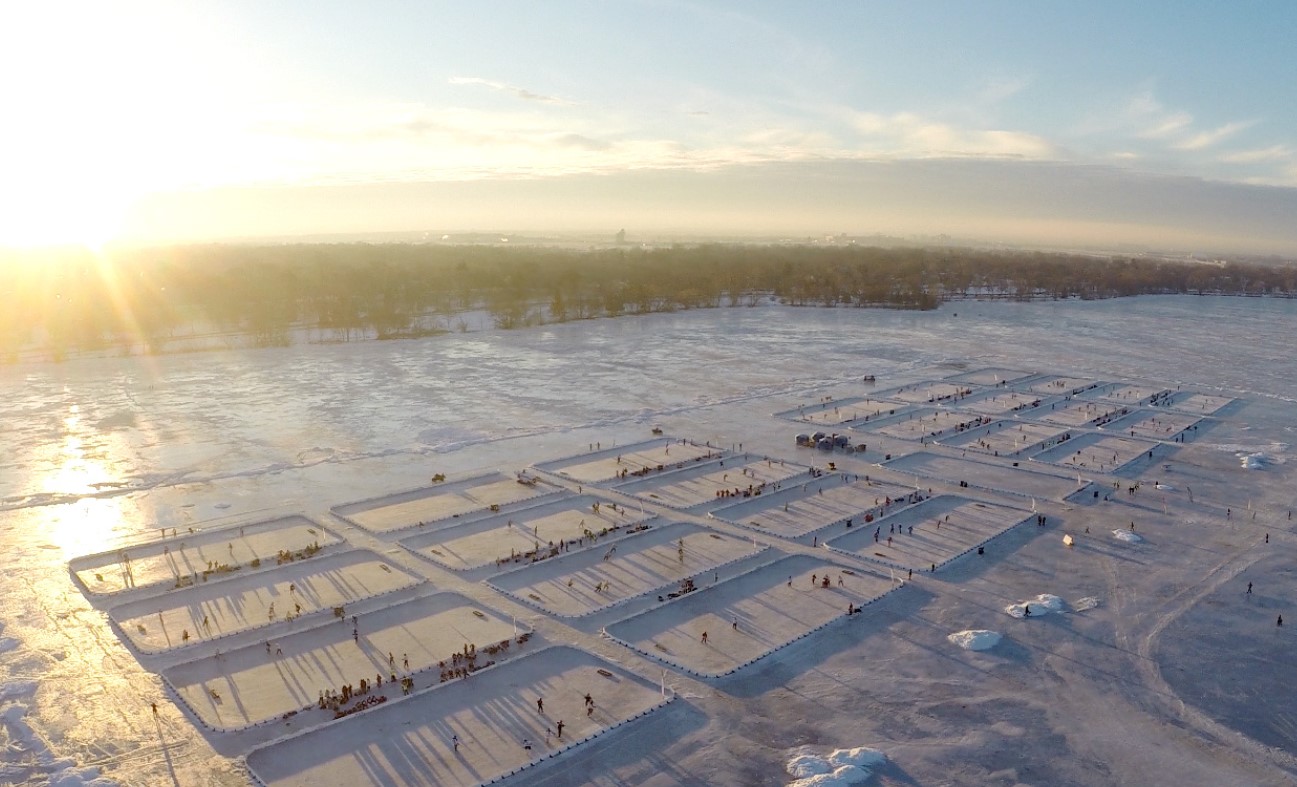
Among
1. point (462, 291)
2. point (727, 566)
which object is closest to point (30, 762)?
point (727, 566)

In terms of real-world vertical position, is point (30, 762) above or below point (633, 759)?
below

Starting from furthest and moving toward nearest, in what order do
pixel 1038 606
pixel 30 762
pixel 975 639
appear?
pixel 1038 606, pixel 975 639, pixel 30 762

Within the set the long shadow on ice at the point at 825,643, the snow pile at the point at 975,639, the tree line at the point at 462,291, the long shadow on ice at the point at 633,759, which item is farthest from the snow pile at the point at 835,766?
the tree line at the point at 462,291

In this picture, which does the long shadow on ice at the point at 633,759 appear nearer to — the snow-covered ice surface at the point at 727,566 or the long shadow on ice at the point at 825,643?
the snow-covered ice surface at the point at 727,566

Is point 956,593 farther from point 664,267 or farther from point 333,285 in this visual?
point 664,267

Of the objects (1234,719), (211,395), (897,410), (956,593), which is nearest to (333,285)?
(211,395)

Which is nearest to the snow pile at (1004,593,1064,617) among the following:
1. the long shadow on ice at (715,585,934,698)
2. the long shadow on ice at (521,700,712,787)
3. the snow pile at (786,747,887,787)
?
the long shadow on ice at (715,585,934,698)

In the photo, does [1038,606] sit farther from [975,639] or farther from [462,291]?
[462,291]
